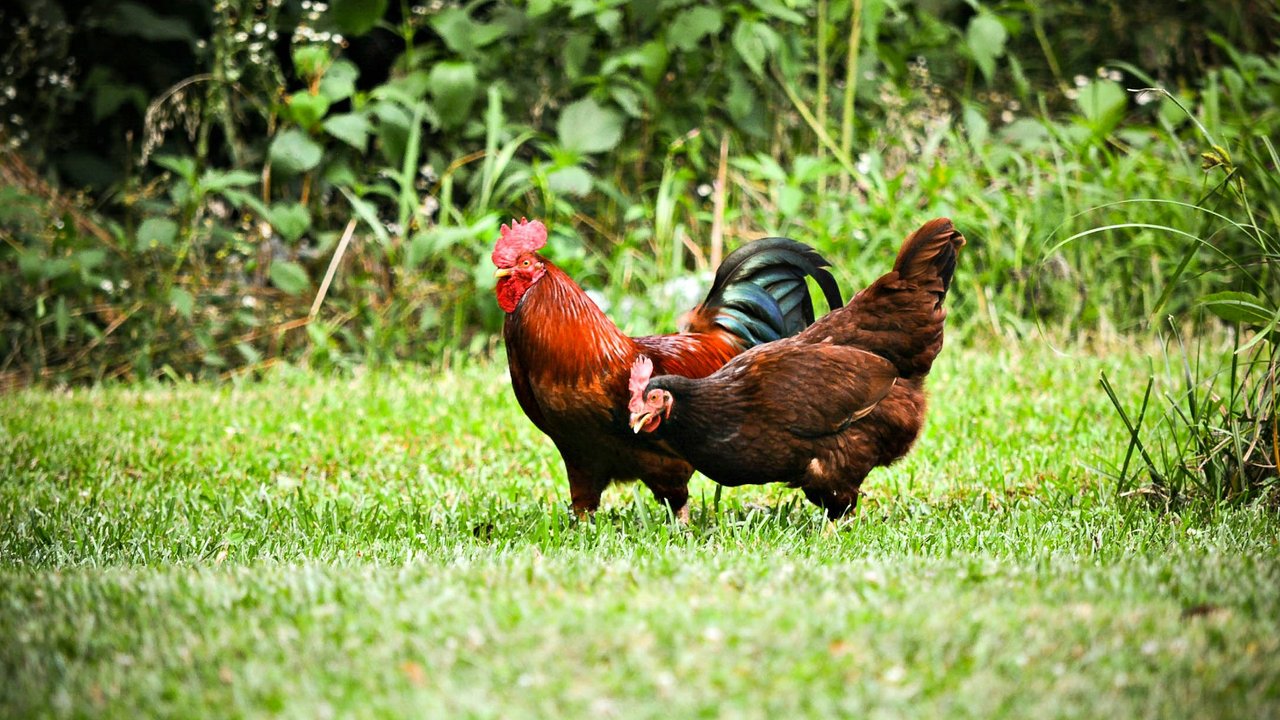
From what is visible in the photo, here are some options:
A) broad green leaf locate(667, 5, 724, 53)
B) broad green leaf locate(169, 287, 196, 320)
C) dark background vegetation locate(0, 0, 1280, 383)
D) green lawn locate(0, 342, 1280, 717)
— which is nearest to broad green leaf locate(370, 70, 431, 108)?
dark background vegetation locate(0, 0, 1280, 383)

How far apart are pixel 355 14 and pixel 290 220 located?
1.43m

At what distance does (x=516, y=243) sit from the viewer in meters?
4.24

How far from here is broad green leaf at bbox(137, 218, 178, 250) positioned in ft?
23.7

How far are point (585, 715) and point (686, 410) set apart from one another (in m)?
1.75

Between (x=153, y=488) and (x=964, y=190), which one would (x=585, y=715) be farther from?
(x=964, y=190)

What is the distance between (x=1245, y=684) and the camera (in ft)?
8.04

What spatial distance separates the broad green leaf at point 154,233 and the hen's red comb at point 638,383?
437cm

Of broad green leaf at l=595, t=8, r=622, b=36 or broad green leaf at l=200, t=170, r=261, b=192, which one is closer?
broad green leaf at l=200, t=170, r=261, b=192

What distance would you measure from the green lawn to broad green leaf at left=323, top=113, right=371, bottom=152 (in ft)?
8.02

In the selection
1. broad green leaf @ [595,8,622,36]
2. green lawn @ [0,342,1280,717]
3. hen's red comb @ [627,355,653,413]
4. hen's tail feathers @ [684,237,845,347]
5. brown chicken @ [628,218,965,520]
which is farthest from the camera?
→ broad green leaf @ [595,8,622,36]

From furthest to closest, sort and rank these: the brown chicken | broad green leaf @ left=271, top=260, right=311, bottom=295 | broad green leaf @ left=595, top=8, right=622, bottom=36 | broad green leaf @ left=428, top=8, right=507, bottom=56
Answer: broad green leaf @ left=428, top=8, right=507, bottom=56 < broad green leaf @ left=595, top=8, right=622, bottom=36 < broad green leaf @ left=271, top=260, right=311, bottom=295 < the brown chicken

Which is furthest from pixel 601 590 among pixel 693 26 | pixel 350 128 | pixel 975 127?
pixel 975 127

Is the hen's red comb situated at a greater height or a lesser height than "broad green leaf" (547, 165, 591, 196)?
lesser

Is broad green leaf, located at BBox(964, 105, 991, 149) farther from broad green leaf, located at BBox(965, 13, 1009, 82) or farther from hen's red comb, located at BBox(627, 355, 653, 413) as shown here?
hen's red comb, located at BBox(627, 355, 653, 413)
